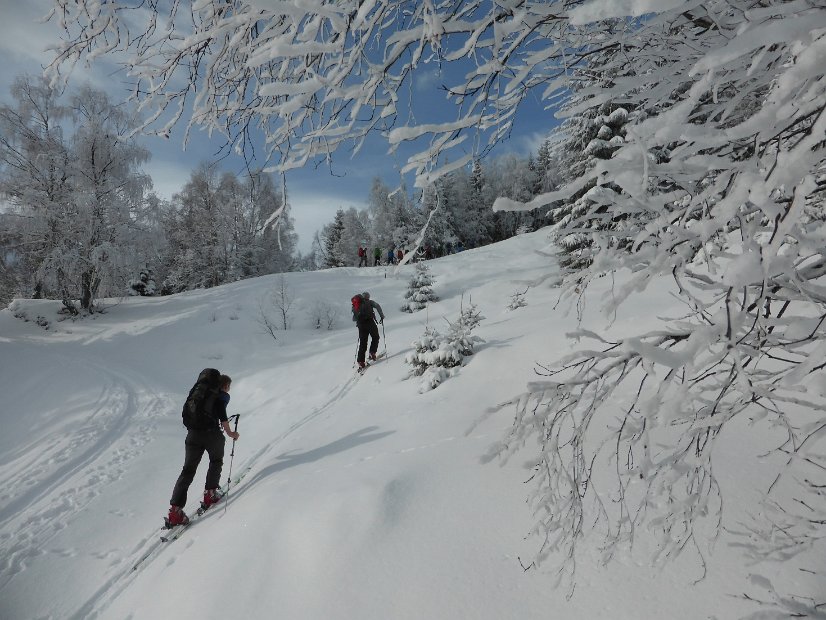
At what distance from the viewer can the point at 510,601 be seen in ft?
6.63

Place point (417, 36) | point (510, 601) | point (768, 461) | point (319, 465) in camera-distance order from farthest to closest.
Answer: point (319, 465) → point (768, 461) → point (510, 601) → point (417, 36)

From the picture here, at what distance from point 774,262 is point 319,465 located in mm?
4480

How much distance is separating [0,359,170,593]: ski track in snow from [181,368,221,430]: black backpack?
67.3 inches

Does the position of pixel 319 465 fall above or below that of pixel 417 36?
below

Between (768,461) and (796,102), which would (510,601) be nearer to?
(768,461)

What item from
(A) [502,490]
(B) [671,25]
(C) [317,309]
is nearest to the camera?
(B) [671,25]

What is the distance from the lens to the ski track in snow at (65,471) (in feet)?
15.3

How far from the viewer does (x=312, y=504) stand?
335 centimetres

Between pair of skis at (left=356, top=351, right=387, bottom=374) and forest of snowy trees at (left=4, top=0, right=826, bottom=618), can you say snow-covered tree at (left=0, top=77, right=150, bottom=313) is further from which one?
forest of snowy trees at (left=4, top=0, right=826, bottom=618)

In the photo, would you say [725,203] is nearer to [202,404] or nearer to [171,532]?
[202,404]

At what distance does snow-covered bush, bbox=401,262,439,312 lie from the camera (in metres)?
17.2

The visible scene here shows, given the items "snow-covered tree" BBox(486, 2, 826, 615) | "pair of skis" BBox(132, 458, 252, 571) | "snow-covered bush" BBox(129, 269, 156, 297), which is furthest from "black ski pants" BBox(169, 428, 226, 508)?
"snow-covered bush" BBox(129, 269, 156, 297)

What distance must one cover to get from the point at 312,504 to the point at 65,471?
5603 mm

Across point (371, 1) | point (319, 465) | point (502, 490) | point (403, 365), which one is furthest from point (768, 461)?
point (403, 365)
